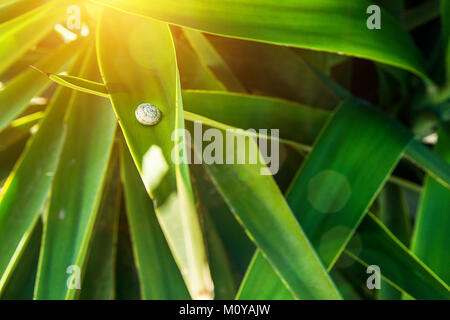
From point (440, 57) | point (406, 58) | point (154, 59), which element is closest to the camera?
point (154, 59)

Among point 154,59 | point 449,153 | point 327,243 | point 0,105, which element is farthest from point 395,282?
point 0,105

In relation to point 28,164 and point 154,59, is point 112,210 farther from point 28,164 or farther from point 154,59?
point 154,59

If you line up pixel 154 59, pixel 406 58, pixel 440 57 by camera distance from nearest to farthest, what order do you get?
pixel 154 59 → pixel 406 58 → pixel 440 57

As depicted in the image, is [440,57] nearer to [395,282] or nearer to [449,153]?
[449,153]

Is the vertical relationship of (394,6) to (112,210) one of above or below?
above

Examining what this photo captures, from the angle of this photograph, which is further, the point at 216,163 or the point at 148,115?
the point at 216,163

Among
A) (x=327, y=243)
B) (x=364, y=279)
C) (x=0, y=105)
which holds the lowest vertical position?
(x=364, y=279)

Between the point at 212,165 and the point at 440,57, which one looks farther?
the point at 440,57
